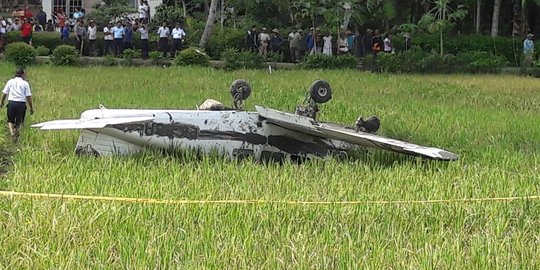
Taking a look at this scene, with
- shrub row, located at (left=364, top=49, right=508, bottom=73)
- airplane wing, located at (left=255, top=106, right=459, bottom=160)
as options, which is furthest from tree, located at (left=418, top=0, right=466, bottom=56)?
airplane wing, located at (left=255, top=106, right=459, bottom=160)

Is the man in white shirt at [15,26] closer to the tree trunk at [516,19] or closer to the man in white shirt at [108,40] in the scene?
the man in white shirt at [108,40]

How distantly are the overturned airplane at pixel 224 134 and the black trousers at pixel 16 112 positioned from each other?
5.62 feet

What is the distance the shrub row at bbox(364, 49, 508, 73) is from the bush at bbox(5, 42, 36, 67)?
30.6 feet

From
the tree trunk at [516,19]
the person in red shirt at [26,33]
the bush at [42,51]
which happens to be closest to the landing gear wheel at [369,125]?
the bush at [42,51]

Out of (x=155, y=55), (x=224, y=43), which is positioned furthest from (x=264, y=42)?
(x=155, y=55)

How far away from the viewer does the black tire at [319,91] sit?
386 inches

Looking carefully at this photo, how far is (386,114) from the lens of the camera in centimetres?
1280

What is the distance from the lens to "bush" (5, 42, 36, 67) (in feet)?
71.7

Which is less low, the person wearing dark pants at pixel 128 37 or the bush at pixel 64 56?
the person wearing dark pants at pixel 128 37

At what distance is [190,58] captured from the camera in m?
22.7

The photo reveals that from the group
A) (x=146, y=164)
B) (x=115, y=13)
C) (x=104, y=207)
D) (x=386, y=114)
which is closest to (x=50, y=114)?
(x=146, y=164)

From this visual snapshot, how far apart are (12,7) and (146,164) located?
1035 inches

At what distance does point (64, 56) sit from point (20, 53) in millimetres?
1155

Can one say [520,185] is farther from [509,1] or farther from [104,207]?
[509,1]
